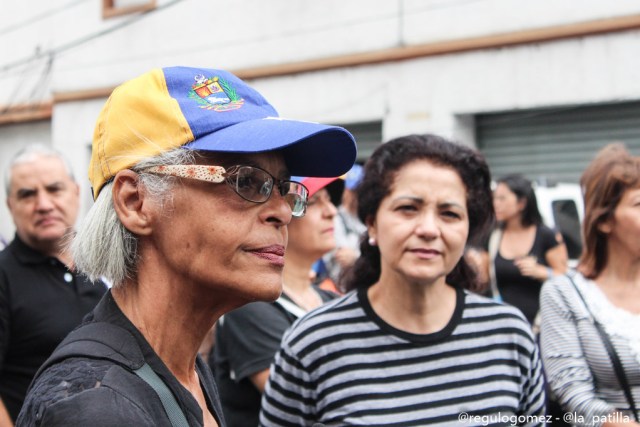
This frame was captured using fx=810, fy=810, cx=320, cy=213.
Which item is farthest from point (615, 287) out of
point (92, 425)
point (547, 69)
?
point (547, 69)

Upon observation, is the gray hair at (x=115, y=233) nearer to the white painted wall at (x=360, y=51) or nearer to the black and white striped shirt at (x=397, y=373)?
the black and white striped shirt at (x=397, y=373)

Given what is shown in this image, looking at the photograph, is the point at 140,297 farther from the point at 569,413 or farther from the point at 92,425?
the point at 569,413

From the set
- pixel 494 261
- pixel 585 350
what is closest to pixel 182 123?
pixel 585 350

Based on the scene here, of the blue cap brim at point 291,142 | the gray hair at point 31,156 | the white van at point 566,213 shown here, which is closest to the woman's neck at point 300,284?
the gray hair at point 31,156

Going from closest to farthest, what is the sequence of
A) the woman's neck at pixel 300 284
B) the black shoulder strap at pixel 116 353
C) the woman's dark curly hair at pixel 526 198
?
the black shoulder strap at pixel 116 353 → the woman's neck at pixel 300 284 → the woman's dark curly hair at pixel 526 198

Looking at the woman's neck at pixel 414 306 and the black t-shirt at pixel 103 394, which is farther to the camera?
the woman's neck at pixel 414 306

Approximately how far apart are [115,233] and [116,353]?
1.19 feet

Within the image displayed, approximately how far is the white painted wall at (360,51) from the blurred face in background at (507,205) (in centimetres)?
377

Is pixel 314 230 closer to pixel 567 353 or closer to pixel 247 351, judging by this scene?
pixel 247 351

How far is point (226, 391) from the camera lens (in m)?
3.57

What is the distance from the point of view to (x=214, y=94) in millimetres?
1993

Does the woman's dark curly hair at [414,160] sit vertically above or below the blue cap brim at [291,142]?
below

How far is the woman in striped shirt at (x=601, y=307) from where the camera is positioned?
3.32m

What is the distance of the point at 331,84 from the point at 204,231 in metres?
11.3
